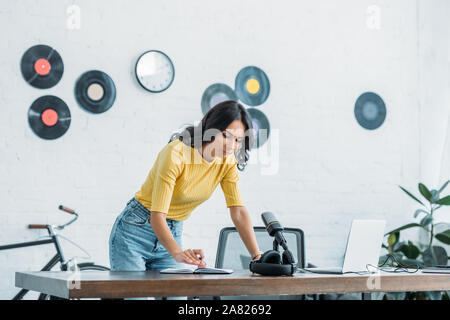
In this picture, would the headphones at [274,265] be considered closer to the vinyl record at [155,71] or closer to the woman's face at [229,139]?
the woman's face at [229,139]

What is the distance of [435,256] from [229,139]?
8.11ft

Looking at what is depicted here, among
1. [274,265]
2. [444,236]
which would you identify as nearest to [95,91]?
[274,265]

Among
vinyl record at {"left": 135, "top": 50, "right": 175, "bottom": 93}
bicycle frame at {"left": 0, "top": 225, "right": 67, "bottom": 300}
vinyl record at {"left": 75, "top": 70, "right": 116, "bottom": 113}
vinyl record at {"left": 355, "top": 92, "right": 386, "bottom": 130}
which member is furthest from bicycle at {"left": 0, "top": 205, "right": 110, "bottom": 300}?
vinyl record at {"left": 355, "top": 92, "right": 386, "bottom": 130}

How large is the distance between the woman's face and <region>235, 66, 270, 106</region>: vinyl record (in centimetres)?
190

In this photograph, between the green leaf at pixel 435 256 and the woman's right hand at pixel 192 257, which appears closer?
the woman's right hand at pixel 192 257

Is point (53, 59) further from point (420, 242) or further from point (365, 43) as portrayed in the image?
point (420, 242)

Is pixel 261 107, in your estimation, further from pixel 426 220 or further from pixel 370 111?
pixel 426 220

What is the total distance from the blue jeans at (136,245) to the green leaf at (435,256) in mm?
2359

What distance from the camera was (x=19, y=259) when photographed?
11.1 feet

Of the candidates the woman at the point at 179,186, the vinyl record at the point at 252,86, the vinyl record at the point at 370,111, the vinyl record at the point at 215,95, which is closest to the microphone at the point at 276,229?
the woman at the point at 179,186

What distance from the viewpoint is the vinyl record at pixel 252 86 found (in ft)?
12.7

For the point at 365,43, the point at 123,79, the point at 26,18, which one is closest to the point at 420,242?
the point at 365,43
